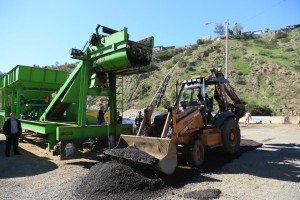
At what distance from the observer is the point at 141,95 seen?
46.8 m

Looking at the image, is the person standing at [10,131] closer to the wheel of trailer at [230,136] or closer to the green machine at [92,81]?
the green machine at [92,81]

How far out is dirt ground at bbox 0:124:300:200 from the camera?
5.86 m

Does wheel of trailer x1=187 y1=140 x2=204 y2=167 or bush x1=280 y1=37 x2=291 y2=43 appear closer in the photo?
wheel of trailer x1=187 y1=140 x2=204 y2=167

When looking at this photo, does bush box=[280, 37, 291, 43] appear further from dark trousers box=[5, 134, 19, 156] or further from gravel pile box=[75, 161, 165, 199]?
gravel pile box=[75, 161, 165, 199]

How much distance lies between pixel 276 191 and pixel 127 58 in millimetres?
4495

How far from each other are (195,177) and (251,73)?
3793 centimetres

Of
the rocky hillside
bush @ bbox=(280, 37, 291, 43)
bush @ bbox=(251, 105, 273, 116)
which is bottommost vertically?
bush @ bbox=(251, 105, 273, 116)

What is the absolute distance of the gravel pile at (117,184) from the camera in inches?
230

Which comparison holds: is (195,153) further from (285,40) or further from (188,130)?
(285,40)

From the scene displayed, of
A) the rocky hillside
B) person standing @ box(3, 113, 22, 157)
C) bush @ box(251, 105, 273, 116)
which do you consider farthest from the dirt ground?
the rocky hillside

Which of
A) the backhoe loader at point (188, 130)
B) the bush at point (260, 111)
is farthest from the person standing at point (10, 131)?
the bush at point (260, 111)

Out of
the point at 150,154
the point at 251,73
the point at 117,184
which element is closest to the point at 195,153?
the point at 150,154

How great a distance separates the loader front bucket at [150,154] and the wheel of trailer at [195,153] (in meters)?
0.89

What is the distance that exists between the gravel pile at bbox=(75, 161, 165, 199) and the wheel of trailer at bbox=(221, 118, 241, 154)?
3.40 metres
